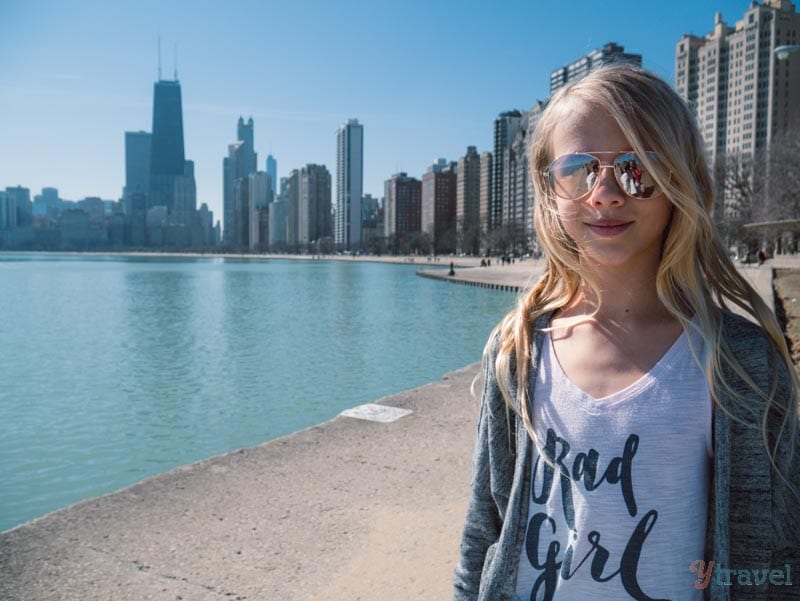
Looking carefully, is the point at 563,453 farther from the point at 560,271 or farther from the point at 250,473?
the point at 250,473

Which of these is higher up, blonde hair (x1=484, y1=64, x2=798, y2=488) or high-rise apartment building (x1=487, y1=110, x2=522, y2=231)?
high-rise apartment building (x1=487, y1=110, x2=522, y2=231)

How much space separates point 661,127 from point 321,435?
6.04m

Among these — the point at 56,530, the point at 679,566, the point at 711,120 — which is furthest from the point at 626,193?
the point at 711,120

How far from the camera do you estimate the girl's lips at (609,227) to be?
1364 mm

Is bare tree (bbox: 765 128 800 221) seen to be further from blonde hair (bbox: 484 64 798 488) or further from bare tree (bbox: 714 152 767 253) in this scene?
blonde hair (bbox: 484 64 798 488)

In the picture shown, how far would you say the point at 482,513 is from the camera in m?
1.49

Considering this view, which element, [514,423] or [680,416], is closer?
[680,416]

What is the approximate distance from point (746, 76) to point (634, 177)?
134 m

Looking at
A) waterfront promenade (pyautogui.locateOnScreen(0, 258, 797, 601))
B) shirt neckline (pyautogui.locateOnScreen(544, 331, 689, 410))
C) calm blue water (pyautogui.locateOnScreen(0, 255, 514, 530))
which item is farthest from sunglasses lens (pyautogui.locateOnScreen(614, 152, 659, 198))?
calm blue water (pyautogui.locateOnScreen(0, 255, 514, 530))

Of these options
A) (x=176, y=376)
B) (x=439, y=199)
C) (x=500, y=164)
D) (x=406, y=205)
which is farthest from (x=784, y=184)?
(x=406, y=205)

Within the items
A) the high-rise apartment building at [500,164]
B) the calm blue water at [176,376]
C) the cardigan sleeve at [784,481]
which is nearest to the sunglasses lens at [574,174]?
the cardigan sleeve at [784,481]

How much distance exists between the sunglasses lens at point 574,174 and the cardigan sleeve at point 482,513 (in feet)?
1.33

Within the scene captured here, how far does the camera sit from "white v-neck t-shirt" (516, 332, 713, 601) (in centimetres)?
126

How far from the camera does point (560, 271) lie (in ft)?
5.20
